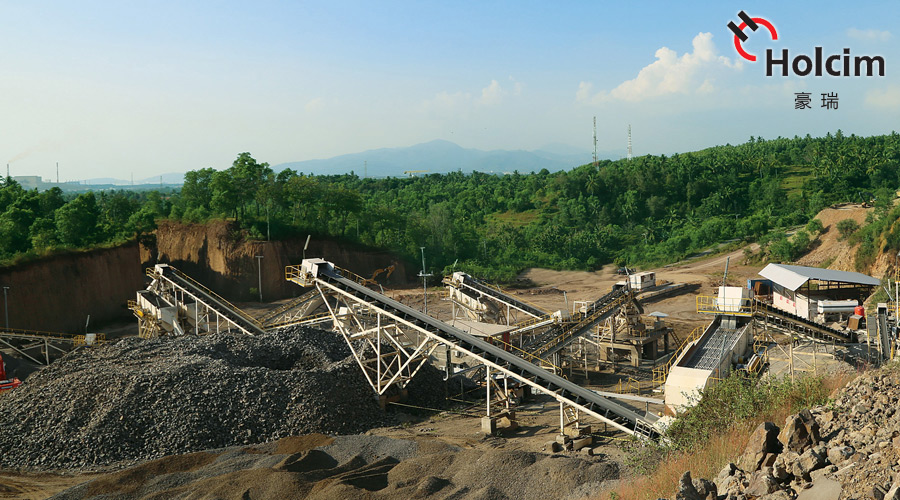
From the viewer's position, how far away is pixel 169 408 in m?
24.9

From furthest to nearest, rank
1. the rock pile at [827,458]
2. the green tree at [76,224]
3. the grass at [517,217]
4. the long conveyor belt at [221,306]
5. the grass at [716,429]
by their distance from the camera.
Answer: the grass at [517,217] → the green tree at [76,224] → the long conveyor belt at [221,306] → the grass at [716,429] → the rock pile at [827,458]

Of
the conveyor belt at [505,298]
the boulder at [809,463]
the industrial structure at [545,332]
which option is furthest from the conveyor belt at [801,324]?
the boulder at [809,463]

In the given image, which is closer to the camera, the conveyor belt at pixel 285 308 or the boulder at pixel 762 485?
the boulder at pixel 762 485

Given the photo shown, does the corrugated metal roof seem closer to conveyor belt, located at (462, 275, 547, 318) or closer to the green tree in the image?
conveyor belt, located at (462, 275, 547, 318)

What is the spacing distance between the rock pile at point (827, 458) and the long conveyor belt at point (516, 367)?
30.2ft

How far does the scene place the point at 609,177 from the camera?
97938 mm

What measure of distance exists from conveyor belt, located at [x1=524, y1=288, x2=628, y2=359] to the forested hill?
34.6 m

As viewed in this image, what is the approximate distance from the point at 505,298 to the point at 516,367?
14.6 m

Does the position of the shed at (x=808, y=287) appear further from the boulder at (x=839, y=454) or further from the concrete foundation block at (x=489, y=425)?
the boulder at (x=839, y=454)

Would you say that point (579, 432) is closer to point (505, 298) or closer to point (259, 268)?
point (505, 298)

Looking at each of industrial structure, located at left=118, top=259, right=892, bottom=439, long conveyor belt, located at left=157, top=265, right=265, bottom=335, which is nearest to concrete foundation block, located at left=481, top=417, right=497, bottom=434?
industrial structure, located at left=118, top=259, right=892, bottom=439

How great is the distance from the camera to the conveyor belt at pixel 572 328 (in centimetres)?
3042

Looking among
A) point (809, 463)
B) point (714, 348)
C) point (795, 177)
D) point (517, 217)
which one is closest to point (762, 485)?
point (809, 463)

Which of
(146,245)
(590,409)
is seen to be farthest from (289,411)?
(146,245)
